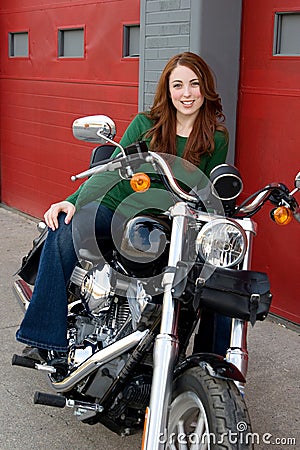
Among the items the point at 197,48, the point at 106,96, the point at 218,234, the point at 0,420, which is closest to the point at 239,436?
the point at 218,234

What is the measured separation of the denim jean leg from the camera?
3.02 meters

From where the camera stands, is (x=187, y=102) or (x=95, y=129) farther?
(x=187, y=102)

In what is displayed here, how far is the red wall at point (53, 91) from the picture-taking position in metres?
6.03

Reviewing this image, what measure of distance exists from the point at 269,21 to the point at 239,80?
0.42 metres

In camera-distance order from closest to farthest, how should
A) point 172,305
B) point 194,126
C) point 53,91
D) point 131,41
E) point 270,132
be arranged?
point 172,305, point 194,126, point 270,132, point 131,41, point 53,91

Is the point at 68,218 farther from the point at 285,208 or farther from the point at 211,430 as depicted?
the point at 211,430

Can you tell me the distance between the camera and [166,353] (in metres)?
2.42

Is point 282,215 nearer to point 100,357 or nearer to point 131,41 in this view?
point 100,357

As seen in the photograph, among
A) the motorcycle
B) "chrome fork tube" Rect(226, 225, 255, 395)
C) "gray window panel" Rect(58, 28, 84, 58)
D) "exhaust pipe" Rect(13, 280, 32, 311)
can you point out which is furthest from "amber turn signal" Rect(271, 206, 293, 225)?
"gray window panel" Rect(58, 28, 84, 58)

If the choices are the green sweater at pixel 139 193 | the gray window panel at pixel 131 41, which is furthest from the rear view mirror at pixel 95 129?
the gray window panel at pixel 131 41

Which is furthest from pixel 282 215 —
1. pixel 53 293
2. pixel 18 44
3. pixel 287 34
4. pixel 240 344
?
pixel 18 44

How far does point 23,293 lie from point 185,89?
1.30 m

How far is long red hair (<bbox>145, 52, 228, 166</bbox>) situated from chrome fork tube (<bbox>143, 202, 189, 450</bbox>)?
64 cm

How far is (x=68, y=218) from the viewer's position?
297 centimetres
